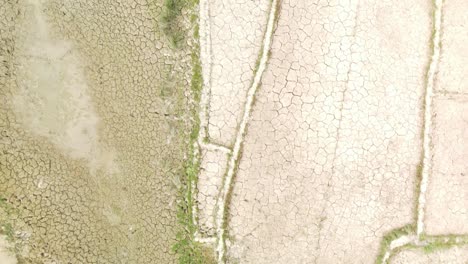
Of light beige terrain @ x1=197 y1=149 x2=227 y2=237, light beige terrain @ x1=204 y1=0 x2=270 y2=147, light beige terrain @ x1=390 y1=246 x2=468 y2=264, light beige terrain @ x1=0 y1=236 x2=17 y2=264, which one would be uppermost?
light beige terrain @ x1=204 y1=0 x2=270 y2=147

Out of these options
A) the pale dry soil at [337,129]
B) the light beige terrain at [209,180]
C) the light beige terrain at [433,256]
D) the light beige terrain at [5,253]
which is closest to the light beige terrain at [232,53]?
the pale dry soil at [337,129]

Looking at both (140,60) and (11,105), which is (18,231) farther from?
(140,60)

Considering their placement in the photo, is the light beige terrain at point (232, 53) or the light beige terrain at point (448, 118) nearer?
the light beige terrain at point (232, 53)

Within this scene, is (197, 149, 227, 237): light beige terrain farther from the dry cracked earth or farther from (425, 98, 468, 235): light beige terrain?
(425, 98, 468, 235): light beige terrain

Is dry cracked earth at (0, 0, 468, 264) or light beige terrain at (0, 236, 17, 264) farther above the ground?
dry cracked earth at (0, 0, 468, 264)

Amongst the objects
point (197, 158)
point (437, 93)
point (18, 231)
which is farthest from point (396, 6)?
point (18, 231)

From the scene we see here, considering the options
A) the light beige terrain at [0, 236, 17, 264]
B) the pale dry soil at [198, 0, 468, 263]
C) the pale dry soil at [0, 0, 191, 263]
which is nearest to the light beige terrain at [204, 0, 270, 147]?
the pale dry soil at [198, 0, 468, 263]

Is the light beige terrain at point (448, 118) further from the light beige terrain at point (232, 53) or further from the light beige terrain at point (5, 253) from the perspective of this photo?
the light beige terrain at point (5, 253)
